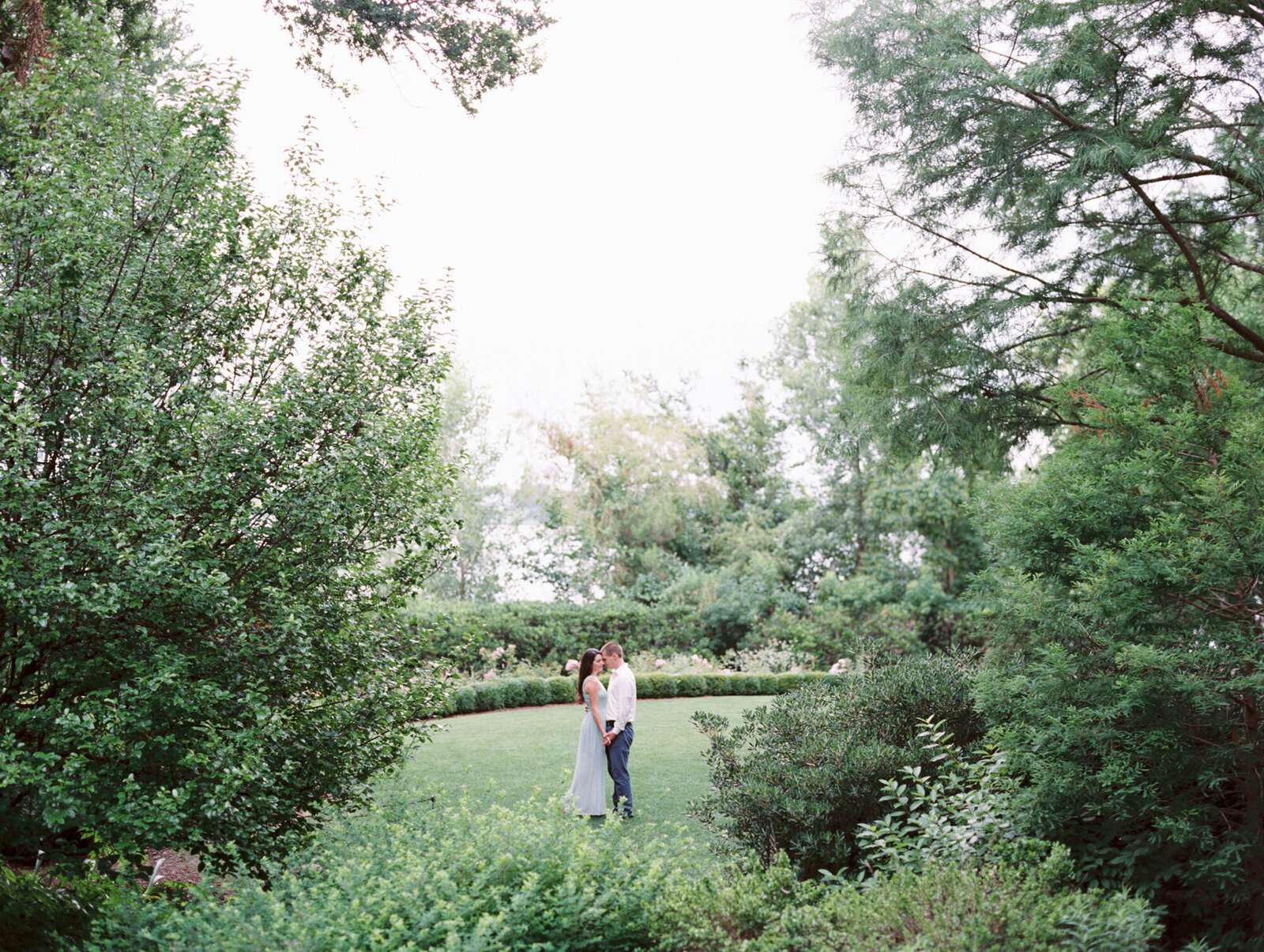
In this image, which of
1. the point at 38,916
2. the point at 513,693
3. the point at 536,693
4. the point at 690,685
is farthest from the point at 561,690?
the point at 38,916

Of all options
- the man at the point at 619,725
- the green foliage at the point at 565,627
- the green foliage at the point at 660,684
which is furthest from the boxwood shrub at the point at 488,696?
the man at the point at 619,725

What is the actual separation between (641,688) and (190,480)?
1254cm

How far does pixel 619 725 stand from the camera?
292 inches

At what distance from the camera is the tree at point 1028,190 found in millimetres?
6754

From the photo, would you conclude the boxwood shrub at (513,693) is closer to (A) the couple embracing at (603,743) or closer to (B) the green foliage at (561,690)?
(B) the green foliage at (561,690)

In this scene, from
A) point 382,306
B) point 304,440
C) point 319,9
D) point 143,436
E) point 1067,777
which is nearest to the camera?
point 1067,777

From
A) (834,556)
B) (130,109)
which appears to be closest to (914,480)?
(834,556)

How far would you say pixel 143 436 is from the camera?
464 centimetres

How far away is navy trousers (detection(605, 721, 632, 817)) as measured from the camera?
7.33m

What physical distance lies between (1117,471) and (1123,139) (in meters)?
3.34

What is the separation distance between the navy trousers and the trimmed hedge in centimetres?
627

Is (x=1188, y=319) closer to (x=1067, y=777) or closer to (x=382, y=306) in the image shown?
(x=1067, y=777)

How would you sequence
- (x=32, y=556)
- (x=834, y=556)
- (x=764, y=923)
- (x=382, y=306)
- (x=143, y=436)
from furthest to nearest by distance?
(x=834, y=556)
(x=382, y=306)
(x=143, y=436)
(x=32, y=556)
(x=764, y=923)

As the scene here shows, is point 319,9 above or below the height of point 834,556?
above
